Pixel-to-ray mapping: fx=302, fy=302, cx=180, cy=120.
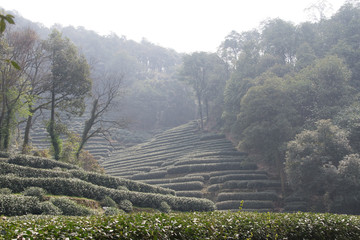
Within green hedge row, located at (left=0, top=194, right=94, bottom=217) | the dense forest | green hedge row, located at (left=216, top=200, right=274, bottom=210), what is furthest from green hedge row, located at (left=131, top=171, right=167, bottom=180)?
green hedge row, located at (left=0, top=194, right=94, bottom=217)

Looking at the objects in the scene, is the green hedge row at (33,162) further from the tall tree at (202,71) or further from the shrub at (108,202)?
the tall tree at (202,71)

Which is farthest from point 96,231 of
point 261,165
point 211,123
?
point 211,123

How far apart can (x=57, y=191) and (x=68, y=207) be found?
2.66 meters

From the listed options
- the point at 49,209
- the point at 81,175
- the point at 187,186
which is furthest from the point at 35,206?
the point at 187,186

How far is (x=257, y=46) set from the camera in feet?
191

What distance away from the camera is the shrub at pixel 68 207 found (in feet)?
47.7

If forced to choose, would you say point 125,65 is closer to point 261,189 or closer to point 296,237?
point 261,189

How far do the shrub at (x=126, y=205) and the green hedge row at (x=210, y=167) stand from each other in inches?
854

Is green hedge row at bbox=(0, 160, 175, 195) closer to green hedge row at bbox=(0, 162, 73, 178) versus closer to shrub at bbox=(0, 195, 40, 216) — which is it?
green hedge row at bbox=(0, 162, 73, 178)

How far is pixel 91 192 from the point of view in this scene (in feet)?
59.5

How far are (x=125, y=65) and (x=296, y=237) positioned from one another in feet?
320

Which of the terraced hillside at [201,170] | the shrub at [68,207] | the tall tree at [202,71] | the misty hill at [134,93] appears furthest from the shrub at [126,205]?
the tall tree at [202,71]

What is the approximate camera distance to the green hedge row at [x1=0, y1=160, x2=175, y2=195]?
17203 mm

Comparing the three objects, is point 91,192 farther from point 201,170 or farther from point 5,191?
point 201,170
